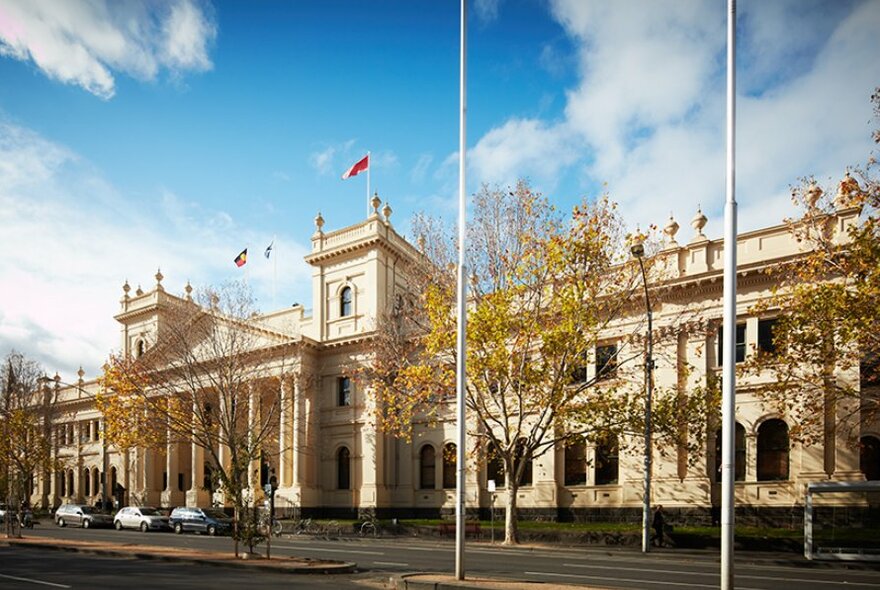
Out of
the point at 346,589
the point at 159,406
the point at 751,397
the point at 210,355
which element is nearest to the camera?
the point at 346,589

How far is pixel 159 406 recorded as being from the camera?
112 feet

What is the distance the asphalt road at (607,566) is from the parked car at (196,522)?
31.4 ft

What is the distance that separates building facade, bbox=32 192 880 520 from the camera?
3073 cm

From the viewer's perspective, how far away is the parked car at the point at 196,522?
38.0 m

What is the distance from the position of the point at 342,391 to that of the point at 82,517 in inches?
702

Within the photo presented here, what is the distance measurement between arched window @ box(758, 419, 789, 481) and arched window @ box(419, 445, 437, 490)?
18.4m

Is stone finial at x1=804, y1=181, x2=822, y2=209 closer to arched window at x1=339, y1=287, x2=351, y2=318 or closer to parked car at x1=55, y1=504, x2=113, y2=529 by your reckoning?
arched window at x1=339, y1=287, x2=351, y2=318

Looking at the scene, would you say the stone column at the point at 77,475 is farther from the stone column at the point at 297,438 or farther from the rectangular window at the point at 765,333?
the rectangular window at the point at 765,333

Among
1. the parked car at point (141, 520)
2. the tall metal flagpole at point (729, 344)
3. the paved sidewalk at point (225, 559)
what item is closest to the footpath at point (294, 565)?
the paved sidewalk at point (225, 559)

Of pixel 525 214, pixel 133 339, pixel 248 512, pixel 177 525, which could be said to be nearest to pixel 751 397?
pixel 525 214

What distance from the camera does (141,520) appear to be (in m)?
40.6

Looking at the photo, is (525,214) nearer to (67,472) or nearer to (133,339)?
(133,339)

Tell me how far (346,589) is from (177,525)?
2787cm

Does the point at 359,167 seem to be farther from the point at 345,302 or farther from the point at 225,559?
the point at 225,559
